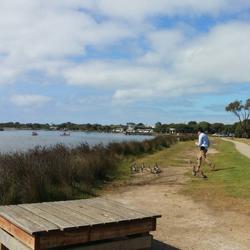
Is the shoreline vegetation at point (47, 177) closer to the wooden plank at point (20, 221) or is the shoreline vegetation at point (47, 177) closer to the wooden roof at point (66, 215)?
the wooden roof at point (66, 215)

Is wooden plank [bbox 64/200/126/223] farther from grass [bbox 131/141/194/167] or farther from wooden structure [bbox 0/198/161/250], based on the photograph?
grass [bbox 131/141/194/167]

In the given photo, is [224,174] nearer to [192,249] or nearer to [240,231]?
[240,231]

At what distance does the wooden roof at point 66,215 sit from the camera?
6.03m

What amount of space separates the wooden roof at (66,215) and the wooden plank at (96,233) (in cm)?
7

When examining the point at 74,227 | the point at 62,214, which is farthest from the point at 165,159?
the point at 74,227

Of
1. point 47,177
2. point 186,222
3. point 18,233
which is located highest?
point 47,177

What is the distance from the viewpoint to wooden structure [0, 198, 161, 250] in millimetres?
5906

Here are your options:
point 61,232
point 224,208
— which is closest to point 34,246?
point 61,232

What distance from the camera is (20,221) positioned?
6254 millimetres

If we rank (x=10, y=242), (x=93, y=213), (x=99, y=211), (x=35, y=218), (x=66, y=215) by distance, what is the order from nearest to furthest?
1. (x=35, y=218)
2. (x=10, y=242)
3. (x=66, y=215)
4. (x=93, y=213)
5. (x=99, y=211)

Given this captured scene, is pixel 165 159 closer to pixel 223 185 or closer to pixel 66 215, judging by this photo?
pixel 223 185

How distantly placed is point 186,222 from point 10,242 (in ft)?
13.3

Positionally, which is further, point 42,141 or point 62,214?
point 42,141

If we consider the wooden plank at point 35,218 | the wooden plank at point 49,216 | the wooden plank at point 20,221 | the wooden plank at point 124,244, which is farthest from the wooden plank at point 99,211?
the wooden plank at point 20,221
